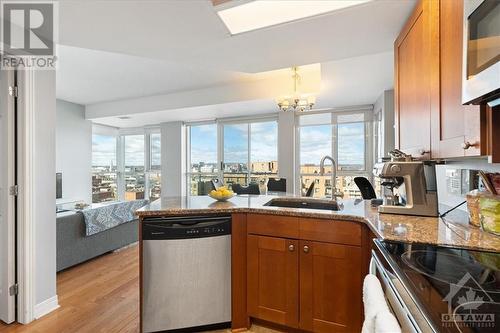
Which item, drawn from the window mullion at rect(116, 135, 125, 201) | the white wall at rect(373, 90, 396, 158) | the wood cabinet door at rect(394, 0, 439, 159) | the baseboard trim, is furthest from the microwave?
the window mullion at rect(116, 135, 125, 201)

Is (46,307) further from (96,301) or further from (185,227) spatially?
(185,227)

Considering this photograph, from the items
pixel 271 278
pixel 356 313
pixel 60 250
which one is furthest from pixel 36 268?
pixel 356 313

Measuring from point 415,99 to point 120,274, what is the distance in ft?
10.8

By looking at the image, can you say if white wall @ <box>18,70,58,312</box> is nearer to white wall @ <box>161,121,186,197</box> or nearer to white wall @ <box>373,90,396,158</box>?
white wall @ <box>161,121,186,197</box>

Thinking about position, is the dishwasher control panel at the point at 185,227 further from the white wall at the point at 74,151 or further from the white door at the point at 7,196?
the white wall at the point at 74,151

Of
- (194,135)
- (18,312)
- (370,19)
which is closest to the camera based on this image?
(370,19)

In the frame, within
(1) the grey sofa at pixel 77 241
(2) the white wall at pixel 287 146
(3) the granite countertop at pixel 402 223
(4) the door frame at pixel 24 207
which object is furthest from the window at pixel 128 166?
(3) the granite countertop at pixel 402 223

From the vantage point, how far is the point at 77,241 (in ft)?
9.77

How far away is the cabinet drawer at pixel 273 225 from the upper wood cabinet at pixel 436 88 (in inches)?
34.5

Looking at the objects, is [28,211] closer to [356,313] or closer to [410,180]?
[356,313]

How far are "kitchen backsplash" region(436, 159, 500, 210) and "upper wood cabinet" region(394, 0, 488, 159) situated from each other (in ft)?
0.95

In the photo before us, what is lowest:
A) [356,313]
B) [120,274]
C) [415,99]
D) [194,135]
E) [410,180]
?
[120,274]

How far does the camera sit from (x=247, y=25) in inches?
65.4

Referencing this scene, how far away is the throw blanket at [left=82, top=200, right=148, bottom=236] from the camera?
3014 mm
